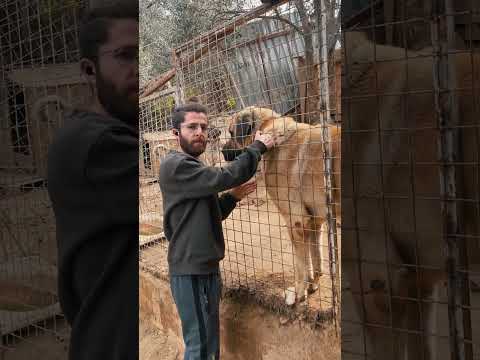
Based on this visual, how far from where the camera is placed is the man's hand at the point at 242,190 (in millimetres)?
1422

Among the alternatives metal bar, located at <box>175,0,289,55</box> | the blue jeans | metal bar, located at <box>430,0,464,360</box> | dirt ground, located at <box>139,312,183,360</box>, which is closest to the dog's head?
metal bar, located at <box>175,0,289,55</box>

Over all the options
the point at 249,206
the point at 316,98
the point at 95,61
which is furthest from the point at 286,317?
the point at 95,61

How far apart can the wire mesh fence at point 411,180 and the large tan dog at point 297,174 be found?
41cm

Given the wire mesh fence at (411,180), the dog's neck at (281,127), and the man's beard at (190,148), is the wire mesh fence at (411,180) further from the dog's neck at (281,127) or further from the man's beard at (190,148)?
the man's beard at (190,148)

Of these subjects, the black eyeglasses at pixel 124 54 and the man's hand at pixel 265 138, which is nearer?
the black eyeglasses at pixel 124 54

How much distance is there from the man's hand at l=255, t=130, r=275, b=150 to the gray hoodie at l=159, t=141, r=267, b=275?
2 cm

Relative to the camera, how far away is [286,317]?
1.68 meters

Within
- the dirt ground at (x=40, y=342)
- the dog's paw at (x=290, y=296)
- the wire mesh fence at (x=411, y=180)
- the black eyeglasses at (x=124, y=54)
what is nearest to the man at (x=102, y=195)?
the black eyeglasses at (x=124, y=54)

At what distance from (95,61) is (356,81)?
0.59 m

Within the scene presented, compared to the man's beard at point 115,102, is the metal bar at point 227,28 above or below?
above

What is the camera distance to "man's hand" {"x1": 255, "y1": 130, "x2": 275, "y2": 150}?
1.39m

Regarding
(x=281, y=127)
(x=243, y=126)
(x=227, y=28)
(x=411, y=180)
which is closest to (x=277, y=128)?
(x=281, y=127)

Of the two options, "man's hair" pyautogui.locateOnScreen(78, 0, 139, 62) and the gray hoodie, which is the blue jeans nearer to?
the gray hoodie

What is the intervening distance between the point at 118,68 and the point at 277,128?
29.3 inches
